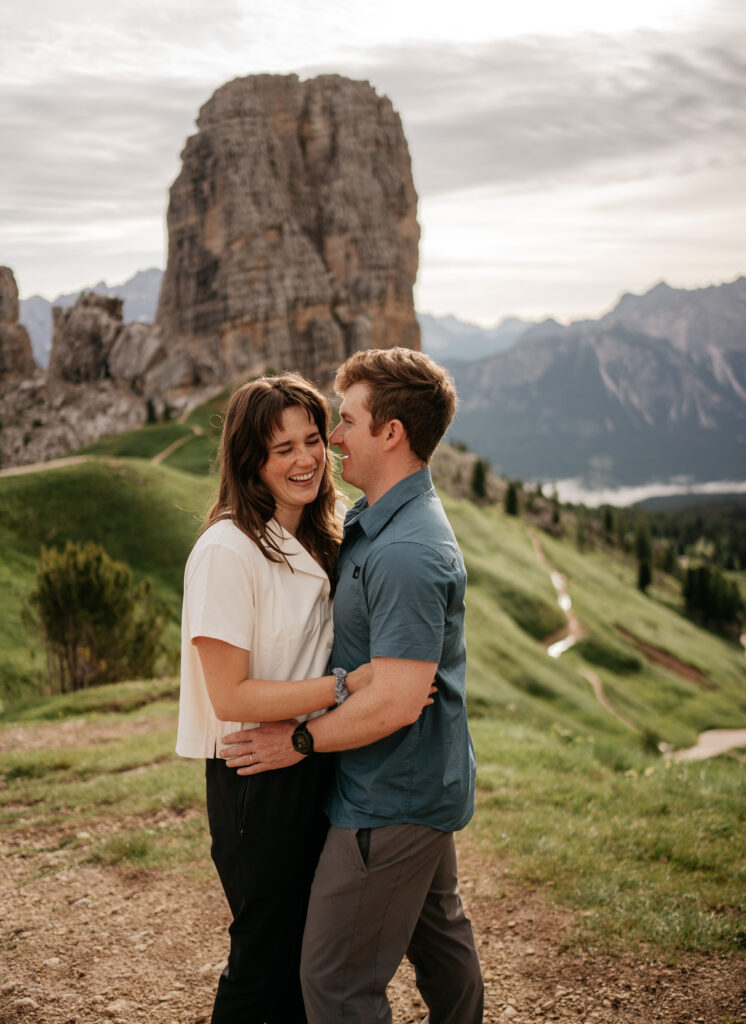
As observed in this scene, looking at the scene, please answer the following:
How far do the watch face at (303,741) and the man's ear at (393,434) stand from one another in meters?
1.78

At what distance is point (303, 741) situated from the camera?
4566mm

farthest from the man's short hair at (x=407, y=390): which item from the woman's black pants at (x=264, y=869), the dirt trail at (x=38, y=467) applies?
the dirt trail at (x=38, y=467)

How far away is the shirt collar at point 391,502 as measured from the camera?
468 centimetres

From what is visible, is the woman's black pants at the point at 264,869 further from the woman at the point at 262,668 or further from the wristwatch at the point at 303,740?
the wristwatch at the point at 303,740

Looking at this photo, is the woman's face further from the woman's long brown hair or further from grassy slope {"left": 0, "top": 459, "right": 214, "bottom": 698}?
grassy slope {"left": 0, "top": 459, "right": 214, "bottom": 698}

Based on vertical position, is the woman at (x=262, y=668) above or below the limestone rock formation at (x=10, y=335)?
below

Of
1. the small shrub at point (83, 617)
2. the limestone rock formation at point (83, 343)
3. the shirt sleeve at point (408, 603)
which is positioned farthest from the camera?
the limestone rock formation at point (83, 343)

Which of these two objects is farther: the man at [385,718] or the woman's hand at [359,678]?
the woman's hand at [359,678]

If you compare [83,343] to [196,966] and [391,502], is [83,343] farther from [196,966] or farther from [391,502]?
[391,502]

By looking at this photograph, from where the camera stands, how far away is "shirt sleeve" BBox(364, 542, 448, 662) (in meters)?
4.27

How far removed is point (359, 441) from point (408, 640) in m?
1.32

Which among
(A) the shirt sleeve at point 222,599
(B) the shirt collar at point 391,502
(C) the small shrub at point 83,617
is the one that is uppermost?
(B) the shirt collar at point 391,502

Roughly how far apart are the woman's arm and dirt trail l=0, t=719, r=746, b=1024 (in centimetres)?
332

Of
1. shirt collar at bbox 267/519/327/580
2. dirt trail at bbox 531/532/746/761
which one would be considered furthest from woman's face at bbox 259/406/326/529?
dirt trail at bbox 531/532/746/761
